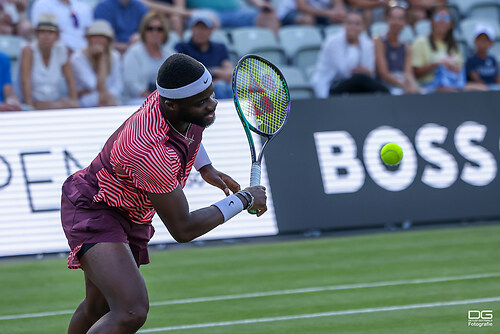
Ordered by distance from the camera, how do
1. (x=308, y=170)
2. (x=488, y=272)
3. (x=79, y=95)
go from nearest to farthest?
(x=488, y=272), (x=308, y=170), (x=79, y=95)

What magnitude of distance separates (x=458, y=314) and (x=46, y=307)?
3271 millimetres

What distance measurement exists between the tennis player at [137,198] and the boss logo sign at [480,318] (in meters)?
2.22

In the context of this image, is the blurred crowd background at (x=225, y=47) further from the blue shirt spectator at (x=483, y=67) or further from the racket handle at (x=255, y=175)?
the racket handle at (x=255, y=175)

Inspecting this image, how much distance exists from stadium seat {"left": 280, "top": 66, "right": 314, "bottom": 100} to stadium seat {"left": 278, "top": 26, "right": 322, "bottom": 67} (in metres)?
0.54

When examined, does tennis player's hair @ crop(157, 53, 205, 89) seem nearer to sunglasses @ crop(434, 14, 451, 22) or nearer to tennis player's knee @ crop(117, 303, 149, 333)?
Answer: tennis player's knee @ crop(117, 303, 149, 333)

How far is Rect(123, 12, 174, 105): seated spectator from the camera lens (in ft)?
34.6

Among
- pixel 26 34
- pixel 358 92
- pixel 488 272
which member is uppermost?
pixel 26 34

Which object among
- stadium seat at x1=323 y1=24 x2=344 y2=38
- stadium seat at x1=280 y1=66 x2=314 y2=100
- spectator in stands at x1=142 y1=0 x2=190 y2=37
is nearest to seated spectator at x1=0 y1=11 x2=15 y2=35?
spectator in stands at x1=142 y1=0 x2=190 y2=37

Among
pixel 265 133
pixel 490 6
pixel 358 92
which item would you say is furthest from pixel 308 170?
pixel 490 6

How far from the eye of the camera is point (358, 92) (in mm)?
10875

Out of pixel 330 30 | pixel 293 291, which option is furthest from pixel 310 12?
pixel 293 291

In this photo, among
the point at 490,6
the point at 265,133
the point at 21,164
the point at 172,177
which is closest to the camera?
the point at 172,177

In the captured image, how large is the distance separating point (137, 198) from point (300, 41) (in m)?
9.41

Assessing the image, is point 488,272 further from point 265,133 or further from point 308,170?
point 265,133
